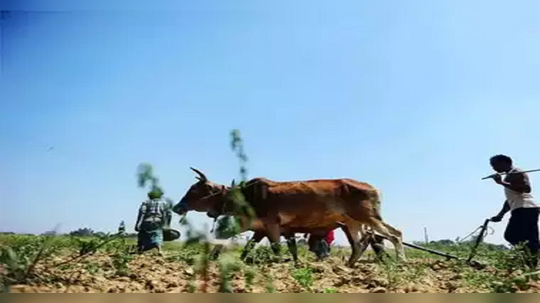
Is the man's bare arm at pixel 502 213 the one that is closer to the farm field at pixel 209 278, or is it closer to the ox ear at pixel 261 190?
the farm field at pixel 209 278

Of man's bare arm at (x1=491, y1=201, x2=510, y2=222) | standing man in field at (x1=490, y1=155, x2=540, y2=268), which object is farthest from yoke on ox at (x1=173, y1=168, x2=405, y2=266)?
standing man in field at (x1=490, y1=155, x2=540, y2=268)

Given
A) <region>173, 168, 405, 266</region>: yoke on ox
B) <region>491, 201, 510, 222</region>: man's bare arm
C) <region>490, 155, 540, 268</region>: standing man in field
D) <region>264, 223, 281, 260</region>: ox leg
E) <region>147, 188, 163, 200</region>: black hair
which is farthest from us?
<region>173, 168, 405, 266</region>: yoke on ox

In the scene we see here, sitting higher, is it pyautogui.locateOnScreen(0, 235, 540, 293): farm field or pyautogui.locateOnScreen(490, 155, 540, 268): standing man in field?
pyautogui.locateOnScreen(490, 155, 540, 268): standing man in field

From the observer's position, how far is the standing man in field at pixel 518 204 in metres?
3.71

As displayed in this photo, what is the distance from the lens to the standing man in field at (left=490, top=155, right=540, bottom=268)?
3709 millimetres

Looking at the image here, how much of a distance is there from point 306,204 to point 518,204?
1.87 m

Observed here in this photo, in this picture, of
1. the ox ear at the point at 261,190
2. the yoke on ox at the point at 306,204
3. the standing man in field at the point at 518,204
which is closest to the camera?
the standing man in field at the point at 518,204

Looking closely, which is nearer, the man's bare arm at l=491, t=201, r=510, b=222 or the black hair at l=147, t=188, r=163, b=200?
the black hair at l=147, t=188, r=163, b=200

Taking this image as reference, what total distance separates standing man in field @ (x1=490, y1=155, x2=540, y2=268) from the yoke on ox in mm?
1196

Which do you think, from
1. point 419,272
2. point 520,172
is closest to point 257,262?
point 419,272

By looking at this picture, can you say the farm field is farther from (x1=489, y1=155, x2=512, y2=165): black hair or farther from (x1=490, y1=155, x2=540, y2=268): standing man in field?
(x1=489, y1=155, x2=512, y2=165): black hair

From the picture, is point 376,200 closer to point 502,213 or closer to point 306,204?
point 306,204

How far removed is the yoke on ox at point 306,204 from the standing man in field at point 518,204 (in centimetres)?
120

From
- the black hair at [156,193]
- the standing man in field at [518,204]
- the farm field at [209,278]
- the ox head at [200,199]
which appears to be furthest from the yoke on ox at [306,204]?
the black hair at [156,193]
